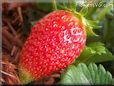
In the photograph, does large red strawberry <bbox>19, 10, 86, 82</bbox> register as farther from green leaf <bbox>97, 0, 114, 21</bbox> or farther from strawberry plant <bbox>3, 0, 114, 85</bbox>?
green leaf <bbox>97, 0, 114, 21</bbox>

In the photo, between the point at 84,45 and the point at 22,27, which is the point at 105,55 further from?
the point at 22,27

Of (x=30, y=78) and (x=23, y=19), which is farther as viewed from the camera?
(x=23, y=19)

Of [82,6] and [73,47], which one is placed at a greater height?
[82,6]

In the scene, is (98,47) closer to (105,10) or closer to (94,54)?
(94,54)

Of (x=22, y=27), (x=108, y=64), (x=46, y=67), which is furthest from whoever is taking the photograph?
(x=22, y=27)

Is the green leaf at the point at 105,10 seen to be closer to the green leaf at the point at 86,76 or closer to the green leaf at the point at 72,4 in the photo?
the green leaf at the point at 72,4

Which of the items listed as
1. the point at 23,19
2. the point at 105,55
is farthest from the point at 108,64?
the point at 23,19

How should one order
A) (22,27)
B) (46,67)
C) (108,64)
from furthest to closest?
(22,27) → (108,64) → (46,67)

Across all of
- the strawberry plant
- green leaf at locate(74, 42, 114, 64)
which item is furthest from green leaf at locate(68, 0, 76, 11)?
A: green leaf at locate(74, 42, 114, 64)

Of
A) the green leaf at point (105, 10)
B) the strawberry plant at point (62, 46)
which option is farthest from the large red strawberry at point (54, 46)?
the green leaf at point (105, 10)
